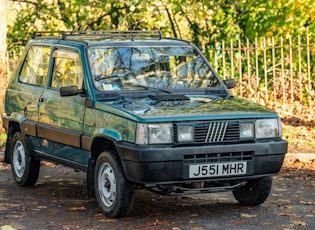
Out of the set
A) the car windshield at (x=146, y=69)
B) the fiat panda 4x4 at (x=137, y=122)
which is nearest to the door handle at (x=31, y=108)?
the fiat panda 4x4 at (x=137, y=122)

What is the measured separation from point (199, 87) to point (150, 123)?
160 cm

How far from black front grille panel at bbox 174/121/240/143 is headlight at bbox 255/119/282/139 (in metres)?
0.24

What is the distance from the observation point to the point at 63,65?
1016 centimetres

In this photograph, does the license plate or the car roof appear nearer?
the license plate

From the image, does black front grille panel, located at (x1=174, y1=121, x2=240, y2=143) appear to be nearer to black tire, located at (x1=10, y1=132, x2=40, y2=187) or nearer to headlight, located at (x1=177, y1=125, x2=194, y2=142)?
headlight, located at (x1=177, y1=125, x2=194, y2=142)

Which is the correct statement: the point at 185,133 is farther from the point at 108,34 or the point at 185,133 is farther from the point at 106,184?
the point at 108,34

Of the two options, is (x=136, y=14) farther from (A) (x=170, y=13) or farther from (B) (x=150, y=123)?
(B) (x=150, y=123)

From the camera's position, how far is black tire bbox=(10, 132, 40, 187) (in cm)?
1087

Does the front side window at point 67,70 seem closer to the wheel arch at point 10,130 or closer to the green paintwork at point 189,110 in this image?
the green paintwork at point 189,110

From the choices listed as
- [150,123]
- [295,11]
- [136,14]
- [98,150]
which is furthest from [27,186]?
[295,11]

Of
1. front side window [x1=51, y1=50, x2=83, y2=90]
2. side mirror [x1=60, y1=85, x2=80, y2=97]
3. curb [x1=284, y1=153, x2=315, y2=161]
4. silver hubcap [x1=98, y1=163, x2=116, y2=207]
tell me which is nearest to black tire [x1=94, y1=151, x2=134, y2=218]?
silver hubcap [x1=98, y1=163, x2=116, y2=207]

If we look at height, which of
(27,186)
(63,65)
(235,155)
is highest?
(63,65)

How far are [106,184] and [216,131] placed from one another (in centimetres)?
119

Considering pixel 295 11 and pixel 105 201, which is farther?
pixel 295 11
